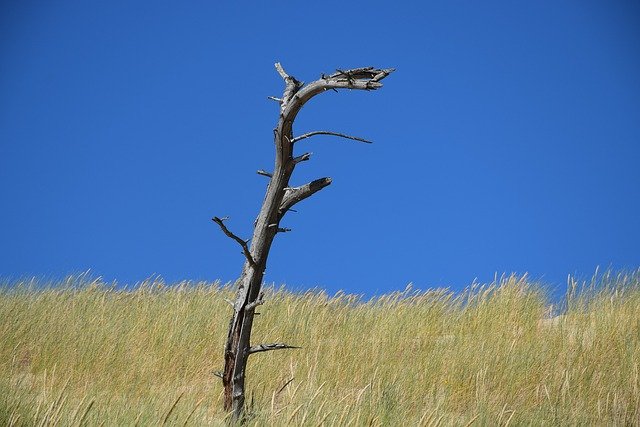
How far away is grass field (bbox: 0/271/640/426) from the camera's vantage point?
5.16m

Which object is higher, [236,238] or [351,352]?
[351,352]

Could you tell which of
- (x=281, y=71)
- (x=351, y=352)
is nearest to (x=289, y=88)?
(x=281, y=71)

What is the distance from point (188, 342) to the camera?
24.4 feet

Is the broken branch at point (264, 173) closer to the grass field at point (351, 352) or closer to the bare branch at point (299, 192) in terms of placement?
the bare branch at point (299, 192)

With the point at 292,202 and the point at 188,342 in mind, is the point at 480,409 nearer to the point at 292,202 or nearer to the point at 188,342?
the point at 292,202

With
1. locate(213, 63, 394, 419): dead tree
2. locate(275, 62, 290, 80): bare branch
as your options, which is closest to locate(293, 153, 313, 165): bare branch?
locate(213, 63, 394, 419): dead tree

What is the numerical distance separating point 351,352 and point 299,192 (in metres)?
3.33

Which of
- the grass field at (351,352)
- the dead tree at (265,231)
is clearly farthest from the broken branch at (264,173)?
the grass field at (351,352)

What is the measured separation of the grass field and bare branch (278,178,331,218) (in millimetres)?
1299

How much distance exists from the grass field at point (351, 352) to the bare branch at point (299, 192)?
130 cm

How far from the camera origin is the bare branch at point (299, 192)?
3.98 meters

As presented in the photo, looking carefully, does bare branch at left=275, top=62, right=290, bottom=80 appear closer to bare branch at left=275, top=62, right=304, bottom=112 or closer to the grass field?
bare branch at left=275, top=62, right=304, bottom=112

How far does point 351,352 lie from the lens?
6953 mm

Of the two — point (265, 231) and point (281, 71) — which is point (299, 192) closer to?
point (265, 231)
